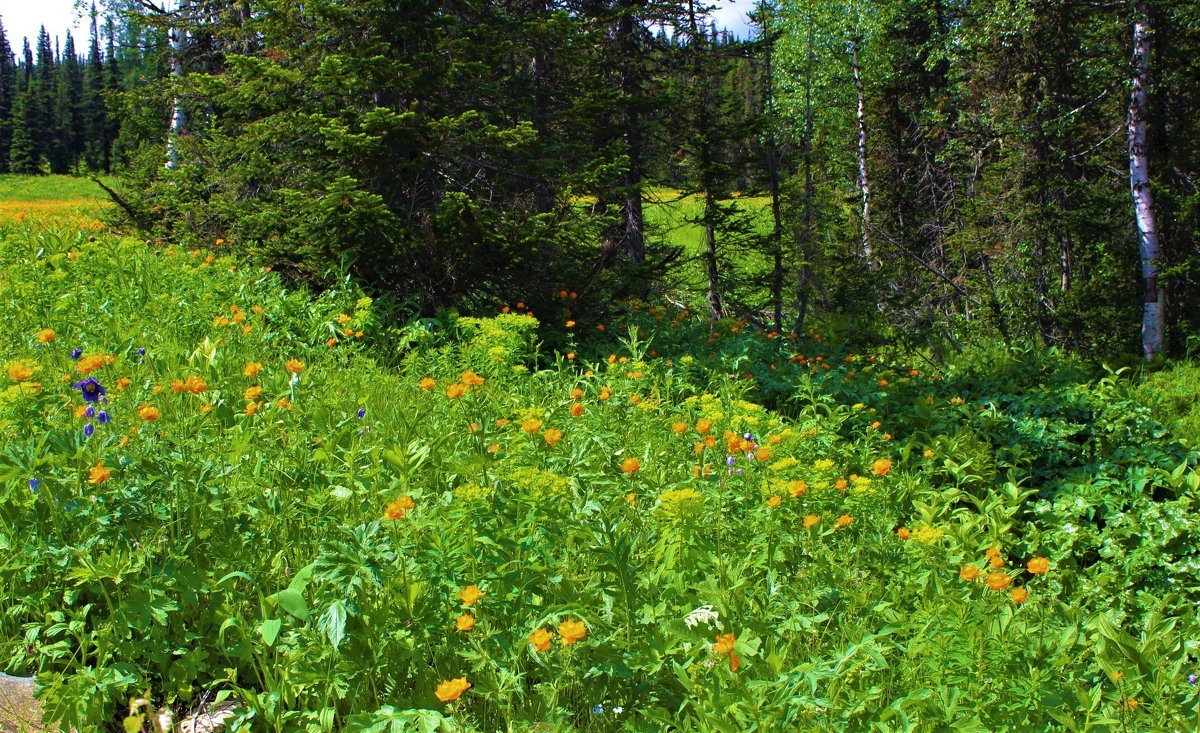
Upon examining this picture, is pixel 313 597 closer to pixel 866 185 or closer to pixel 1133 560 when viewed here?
pixel 1133 560

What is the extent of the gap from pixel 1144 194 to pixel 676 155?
642cm

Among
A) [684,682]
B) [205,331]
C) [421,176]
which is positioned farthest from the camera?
[421,176]

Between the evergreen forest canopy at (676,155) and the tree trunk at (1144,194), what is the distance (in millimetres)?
39

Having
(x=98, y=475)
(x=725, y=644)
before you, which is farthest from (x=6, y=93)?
(x=725, y=644)

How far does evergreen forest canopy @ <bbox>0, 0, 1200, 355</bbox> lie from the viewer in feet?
21.2

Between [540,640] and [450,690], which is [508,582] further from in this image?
[450,690]

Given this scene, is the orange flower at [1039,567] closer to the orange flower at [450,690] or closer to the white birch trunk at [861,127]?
the orange flower at [450,690]

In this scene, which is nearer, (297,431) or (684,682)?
(684,682)

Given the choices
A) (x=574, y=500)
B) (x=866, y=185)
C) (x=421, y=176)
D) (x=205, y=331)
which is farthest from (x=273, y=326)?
(x=866, y=185)

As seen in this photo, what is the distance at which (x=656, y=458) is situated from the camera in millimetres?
3664

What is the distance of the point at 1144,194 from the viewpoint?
10.7 metres

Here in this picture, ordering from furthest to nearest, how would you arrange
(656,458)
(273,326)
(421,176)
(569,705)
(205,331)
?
(421,176) < (273,326) < (205,331) < (656,458) < (569,705)

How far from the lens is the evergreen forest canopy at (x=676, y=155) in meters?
6.47

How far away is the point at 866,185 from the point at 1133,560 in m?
17.3
